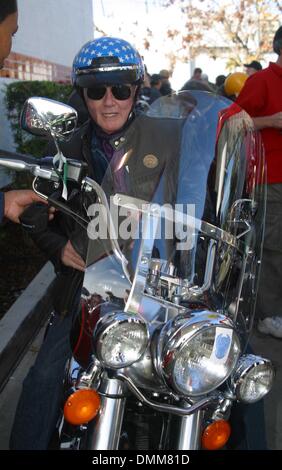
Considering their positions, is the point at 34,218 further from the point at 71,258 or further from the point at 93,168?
the point at 93,168

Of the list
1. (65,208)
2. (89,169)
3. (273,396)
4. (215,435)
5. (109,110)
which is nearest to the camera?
(215,435)

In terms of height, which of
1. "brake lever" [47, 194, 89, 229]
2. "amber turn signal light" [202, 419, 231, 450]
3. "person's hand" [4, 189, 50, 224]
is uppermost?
"brake lever" [47, 194, 89, 229]

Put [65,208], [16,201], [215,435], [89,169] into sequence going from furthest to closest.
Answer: [89,169], [16,201], [65,208], [215,435]

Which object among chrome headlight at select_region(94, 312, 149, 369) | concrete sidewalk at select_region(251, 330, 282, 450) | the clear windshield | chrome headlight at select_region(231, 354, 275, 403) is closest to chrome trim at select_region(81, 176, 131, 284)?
the clear windshield

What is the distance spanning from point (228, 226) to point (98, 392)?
68 cm

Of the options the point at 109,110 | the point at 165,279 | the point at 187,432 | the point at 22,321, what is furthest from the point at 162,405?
the point at 22,321

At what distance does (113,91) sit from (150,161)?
2.34 ft

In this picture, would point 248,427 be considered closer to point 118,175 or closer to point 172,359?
point 172,359

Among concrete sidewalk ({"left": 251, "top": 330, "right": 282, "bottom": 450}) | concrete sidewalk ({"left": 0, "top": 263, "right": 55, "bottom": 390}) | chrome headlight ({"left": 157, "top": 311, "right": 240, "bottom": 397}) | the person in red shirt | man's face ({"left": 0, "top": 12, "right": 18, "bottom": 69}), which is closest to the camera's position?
chrome headlight ({"left": 157, "top": 311, "right": 240, "bottom": 397})

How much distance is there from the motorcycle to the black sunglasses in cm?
43

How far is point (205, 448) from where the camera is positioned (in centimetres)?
164

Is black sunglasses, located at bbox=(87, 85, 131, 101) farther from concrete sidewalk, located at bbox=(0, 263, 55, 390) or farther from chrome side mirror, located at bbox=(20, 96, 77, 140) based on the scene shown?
concrete sidewalk, located at bbox=(0, 263, 55, 390)

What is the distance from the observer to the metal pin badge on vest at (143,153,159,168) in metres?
1.84

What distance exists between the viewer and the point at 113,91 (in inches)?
95.7
